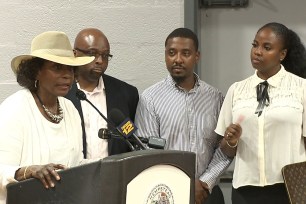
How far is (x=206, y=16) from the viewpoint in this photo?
345 cm

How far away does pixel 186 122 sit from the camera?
9.14 ft

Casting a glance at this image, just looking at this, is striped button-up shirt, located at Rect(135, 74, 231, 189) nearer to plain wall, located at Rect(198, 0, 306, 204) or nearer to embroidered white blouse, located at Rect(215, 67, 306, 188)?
embroidered white blouse, located at Rect(215, 67, 306, 188)

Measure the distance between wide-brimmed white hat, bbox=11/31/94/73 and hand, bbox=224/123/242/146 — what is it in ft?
2.28

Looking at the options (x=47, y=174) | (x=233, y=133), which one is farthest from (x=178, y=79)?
(x=47, y=174)

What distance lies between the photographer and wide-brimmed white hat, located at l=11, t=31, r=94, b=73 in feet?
6.94

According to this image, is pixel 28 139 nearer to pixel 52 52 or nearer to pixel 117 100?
pixel 52 52

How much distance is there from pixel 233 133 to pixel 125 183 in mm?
1231

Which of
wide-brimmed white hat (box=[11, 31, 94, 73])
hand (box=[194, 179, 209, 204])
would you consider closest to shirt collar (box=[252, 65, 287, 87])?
hand (box=[194, 179, 209, 204])

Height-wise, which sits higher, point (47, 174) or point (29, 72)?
point (29, 72)

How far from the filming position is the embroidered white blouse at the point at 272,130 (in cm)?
246

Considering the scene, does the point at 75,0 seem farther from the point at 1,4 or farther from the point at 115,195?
the point at 115,195

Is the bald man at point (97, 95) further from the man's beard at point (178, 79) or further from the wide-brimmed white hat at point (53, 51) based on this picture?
the wide-brimmed white hat at point (53, 51)

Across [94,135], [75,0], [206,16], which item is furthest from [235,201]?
[75,0]

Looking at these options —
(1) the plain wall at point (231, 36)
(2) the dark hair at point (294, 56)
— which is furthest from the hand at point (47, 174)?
(1) the plain wall at point (231, 36)
